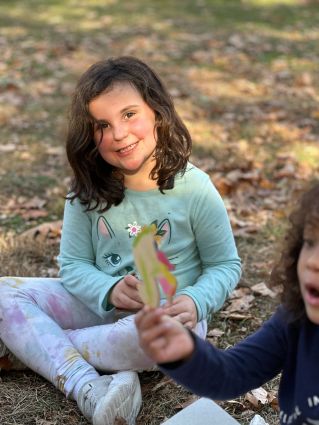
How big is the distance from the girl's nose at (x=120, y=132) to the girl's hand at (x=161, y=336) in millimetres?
982

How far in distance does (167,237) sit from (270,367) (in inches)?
34.6

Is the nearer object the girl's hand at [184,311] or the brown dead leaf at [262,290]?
the girl's hand at [184,311]

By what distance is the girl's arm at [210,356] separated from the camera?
4.38 feet

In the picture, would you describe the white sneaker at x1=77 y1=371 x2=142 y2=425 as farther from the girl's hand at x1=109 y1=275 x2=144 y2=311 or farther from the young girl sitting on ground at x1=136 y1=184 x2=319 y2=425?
the young girl sitting on ground at x1=136 y1=184 x2=319 y2=425

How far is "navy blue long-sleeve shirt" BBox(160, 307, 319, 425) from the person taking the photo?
4.78 feet

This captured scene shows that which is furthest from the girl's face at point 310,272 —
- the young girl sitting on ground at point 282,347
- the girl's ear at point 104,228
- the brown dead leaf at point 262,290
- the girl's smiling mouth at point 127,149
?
the brown dead leaf at point 262,290

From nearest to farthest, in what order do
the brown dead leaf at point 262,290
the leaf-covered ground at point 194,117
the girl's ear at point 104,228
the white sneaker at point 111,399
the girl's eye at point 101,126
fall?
the white sneaker at point 111,399, the girl's eye at point 101,126, the girl's ear at point 104,228, the leaf-covered ground at point 194,117, the brown dead leaf at point 262,290

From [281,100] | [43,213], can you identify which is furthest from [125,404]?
[281,100]

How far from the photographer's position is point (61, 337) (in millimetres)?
2344

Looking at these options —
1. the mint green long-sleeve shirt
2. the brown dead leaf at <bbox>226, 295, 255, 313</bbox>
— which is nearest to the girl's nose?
the mint green long-sleeve shirt

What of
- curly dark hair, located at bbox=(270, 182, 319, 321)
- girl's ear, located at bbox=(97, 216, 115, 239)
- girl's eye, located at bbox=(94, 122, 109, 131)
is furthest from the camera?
girl's ear, located at bbox=(97, 216, 115, 239)

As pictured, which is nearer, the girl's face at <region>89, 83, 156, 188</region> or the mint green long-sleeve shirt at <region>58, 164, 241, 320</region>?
the girl's face at <region>89, 83, 156, 188</region>

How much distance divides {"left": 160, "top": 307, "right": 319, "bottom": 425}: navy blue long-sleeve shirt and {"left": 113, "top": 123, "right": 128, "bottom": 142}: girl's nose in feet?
2.98

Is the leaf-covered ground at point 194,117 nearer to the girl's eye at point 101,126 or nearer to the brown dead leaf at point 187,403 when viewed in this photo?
the brown dead leaf at point 187,403
